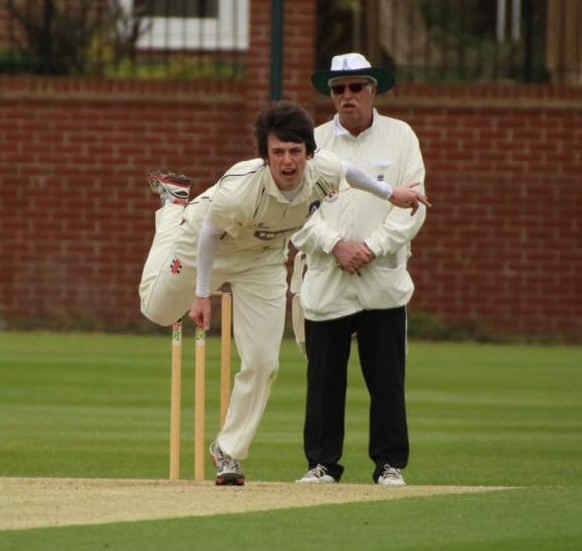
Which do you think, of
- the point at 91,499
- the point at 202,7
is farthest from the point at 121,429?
the point at 202,7

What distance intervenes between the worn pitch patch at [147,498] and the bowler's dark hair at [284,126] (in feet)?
4.89

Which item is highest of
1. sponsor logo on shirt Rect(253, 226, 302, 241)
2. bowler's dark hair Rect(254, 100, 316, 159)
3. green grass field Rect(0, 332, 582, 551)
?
bowler's dark hair Rect(254, 100, 316, 159)

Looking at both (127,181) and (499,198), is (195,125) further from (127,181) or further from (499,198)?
(499,198)

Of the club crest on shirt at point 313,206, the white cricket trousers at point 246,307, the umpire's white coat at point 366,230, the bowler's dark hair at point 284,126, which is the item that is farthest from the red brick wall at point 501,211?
the bowler's dark hair at point 284,126

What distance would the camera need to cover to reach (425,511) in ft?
24.5

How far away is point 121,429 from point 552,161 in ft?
25.8

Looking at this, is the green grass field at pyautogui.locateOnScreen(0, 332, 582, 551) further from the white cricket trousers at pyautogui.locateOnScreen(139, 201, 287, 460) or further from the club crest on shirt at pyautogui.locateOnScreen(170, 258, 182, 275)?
the club crest on shirt at pyautogui.locateOnScreen(170, 258, 182, 275)

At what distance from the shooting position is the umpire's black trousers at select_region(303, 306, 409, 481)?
357 inches

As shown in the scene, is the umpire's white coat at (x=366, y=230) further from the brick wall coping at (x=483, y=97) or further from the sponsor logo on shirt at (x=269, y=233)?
the brick wall coping at (x=483, y=97)

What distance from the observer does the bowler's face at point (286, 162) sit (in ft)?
27.0

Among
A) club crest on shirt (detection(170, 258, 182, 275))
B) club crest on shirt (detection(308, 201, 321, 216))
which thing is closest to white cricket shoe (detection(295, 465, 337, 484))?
club crest on shirt (detection(170, 258, 182, 275))

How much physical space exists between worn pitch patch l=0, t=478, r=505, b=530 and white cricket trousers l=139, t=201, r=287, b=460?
32 centimetres

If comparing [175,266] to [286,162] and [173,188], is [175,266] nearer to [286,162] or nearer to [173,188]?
[173,188]

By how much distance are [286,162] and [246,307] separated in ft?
2.69
